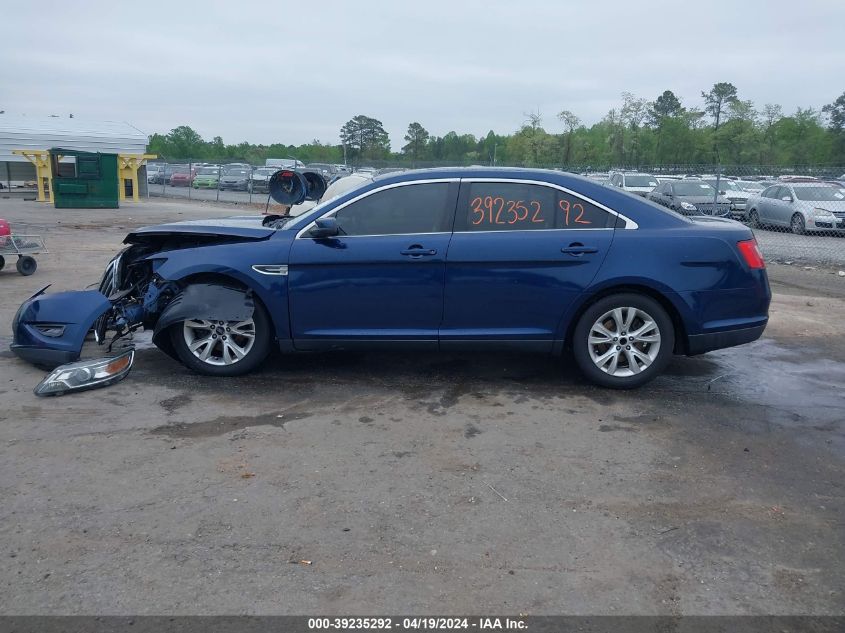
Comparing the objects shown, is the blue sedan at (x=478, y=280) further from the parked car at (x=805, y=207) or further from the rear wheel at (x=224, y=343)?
the parked car at (x=805, y=207)

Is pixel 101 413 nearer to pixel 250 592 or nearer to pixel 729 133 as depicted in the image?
pixel 250 592

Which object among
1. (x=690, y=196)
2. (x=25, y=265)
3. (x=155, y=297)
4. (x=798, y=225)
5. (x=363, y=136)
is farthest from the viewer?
(x=363, y=136)

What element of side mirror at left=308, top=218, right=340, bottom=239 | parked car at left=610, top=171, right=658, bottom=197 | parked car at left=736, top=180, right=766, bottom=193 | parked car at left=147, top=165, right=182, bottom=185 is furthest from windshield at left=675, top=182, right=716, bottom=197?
parked car at left=147, top=165, right=182, bottom=185

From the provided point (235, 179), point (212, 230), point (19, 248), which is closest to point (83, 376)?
point (212, 230)

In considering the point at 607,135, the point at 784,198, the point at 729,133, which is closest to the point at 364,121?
the point at 607,135

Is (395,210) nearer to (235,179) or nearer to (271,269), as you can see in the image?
(271,269)

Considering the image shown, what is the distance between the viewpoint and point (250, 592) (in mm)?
3102

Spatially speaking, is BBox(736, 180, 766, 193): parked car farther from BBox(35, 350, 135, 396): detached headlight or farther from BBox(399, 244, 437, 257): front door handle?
BBox(35, 350, 135, 396): detached headlight

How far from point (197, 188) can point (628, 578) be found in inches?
1494

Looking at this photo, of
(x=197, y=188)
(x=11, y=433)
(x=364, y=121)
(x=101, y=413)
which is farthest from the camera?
(x=364, y=121)

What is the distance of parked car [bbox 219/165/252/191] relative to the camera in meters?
35.5

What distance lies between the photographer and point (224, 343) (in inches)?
230

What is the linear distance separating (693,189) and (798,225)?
9.59 feet

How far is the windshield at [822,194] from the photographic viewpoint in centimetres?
1938
